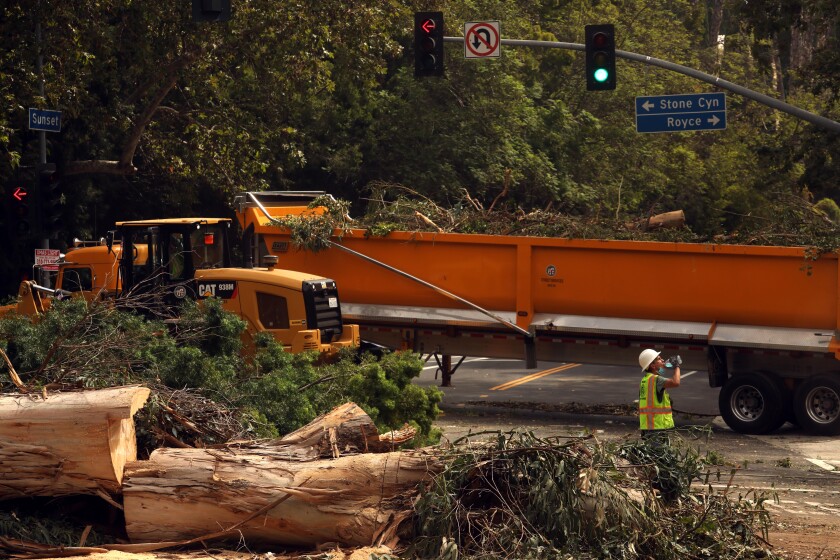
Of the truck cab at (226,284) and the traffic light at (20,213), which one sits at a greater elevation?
the traffic light at (20,213)

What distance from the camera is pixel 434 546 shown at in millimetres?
8359

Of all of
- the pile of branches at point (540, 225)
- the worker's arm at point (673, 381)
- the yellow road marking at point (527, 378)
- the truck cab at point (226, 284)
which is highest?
the pile of branches at point (540, 225)

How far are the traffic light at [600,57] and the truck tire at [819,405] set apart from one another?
5750 mm

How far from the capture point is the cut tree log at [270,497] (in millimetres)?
8836

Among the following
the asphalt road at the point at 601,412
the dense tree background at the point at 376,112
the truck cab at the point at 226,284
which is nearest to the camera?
the asphalt road at the point at 601,412

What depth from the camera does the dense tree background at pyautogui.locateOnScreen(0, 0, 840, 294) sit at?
22594 millimetres

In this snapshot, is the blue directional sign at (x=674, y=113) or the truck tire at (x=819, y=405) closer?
the truck tire at (x=819, y=405)

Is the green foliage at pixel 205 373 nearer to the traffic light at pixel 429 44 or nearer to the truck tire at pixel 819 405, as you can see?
the truck tire at pixel 819 405

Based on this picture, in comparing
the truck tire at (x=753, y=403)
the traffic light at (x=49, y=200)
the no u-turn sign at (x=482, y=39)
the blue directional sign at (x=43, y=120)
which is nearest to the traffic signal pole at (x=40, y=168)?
the traffic light at (x=49, y=200)

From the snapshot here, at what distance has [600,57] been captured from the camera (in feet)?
62.4

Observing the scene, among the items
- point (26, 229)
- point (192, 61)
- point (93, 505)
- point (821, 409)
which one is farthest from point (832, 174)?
point (93, 505)

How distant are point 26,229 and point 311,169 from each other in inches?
481

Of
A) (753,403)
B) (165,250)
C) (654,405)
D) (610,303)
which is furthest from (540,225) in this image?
(654,405)

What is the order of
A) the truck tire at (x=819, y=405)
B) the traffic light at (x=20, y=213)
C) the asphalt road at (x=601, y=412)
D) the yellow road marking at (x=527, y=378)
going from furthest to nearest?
the yellow road marking at (x=527, y=378) → the traffic light at (x=20, y=213) → the truck tire at (x=819, y=405) → the asphalt road at (x=601, y=412)
